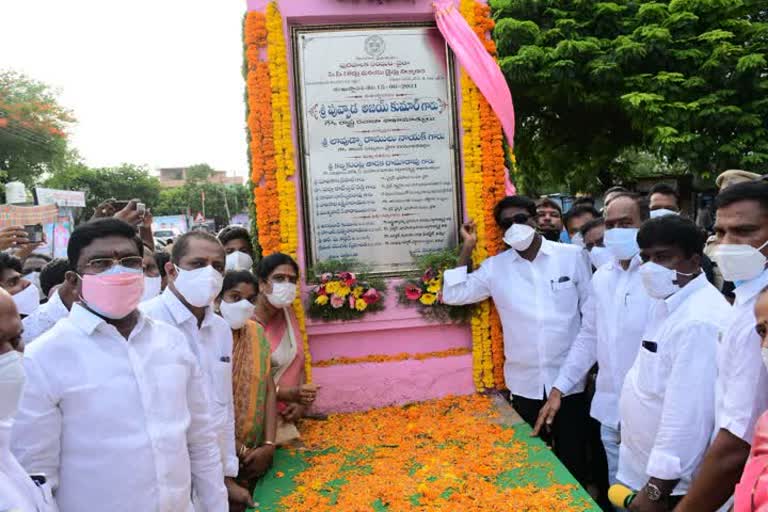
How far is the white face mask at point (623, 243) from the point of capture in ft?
11.5

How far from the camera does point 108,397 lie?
81.4 inches

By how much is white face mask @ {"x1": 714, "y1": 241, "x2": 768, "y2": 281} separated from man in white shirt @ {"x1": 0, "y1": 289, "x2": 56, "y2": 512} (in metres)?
2.29

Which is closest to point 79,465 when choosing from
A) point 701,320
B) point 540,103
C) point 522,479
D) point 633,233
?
point 522,479

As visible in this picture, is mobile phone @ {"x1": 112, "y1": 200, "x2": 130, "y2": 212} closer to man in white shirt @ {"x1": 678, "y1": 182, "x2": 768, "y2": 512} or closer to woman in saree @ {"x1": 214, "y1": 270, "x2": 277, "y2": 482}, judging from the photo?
woman in saree @ {"x1": 214, "y1": 270, "x2": 277, "y2": 482}

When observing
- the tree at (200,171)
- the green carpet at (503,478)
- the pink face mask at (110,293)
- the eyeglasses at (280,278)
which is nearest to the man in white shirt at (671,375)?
the green carpet at (503,478)

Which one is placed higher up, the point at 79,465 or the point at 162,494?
the point at 79,465

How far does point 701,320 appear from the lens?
8.45 ft

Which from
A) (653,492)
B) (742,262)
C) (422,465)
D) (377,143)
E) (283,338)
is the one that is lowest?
(422,465)

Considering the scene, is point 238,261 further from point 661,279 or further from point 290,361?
point 661,279

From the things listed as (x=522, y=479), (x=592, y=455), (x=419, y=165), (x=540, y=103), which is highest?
(x=540, y=103)

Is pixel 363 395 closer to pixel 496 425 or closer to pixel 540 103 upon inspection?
pixel 496 425

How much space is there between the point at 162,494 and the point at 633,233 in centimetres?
269

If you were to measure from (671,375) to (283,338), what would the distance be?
2.29 metres

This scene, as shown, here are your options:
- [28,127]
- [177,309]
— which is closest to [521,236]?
[177,309]
